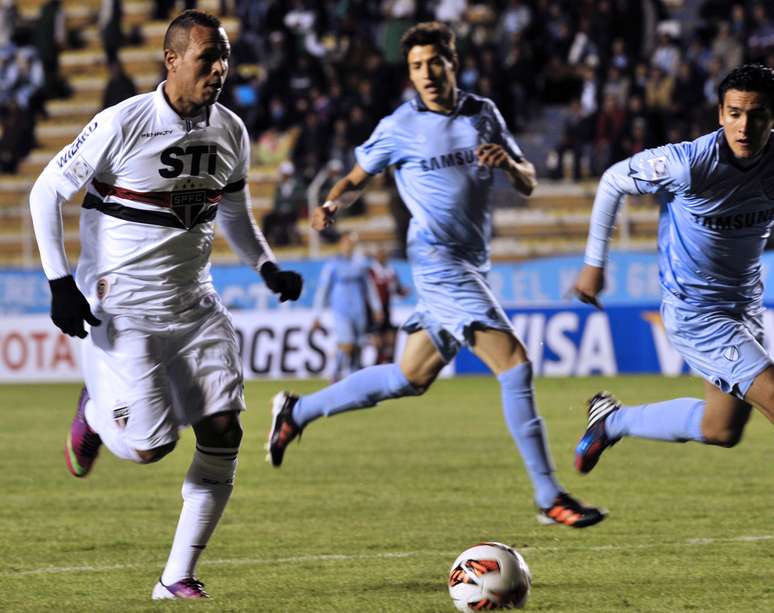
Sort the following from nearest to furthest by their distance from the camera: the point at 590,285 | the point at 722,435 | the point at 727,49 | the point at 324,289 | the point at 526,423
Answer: the point at 590,285 → the point at 722,435 → the point at 526,423 → the point at 324,289 → the point at 727,49

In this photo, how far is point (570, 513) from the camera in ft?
23.3

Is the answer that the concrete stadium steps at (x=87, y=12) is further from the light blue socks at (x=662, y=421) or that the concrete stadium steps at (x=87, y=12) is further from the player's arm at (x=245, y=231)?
the player's arm at (x=245, y=231)

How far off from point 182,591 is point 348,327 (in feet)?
42.9

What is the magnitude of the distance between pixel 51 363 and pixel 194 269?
15.7 m

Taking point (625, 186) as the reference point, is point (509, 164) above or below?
below

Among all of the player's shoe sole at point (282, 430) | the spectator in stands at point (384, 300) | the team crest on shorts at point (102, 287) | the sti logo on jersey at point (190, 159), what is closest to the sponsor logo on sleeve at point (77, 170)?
the sti logo on jersey at point (190, 159)

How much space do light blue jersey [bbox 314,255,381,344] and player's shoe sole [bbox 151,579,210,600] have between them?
13.0m

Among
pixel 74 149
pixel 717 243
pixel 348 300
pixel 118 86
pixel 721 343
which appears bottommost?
pixel 348 300

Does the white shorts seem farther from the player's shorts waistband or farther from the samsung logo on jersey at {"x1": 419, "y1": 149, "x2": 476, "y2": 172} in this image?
the samsung logo on jersey at {"x1": 419, "y1": 149, "x2": 476, "y2": 172}

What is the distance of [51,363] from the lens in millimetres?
21297

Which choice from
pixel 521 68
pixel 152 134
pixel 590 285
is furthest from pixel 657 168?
pixel 521 68

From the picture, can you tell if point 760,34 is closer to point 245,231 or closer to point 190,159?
point 245,231

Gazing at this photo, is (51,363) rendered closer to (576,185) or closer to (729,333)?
(576,185)

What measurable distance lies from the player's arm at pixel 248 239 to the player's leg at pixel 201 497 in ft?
2.25
